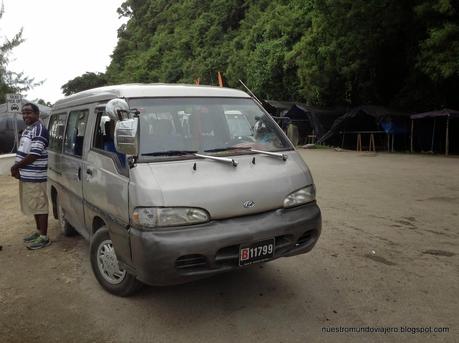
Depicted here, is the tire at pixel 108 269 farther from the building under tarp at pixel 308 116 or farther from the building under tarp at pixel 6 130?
the building under tarp at pixel 308 116

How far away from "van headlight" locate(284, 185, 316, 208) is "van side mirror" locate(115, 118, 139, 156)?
4.45 feet

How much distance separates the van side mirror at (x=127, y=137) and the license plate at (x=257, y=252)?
1.15 m

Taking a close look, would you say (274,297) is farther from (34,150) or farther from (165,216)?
(34,150)

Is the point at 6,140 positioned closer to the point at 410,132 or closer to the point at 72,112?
the point at 72,112

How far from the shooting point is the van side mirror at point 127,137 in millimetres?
3244

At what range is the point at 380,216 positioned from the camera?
6805 millimetres

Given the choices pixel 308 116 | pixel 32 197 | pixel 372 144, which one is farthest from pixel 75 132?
pixel 308 116

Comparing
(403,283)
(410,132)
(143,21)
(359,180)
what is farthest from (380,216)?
(143,21)

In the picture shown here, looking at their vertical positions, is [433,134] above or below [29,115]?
below

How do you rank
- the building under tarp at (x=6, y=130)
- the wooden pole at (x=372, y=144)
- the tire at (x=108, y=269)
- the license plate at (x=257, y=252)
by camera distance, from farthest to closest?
the wooden pole at (x=372, y=144) < the building under tarp at (x=6, y=130) < the tire at (x=108, y=269) < the license plate at (x=257, y=252)

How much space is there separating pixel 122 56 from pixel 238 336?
79.2 m

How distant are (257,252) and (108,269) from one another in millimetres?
1514

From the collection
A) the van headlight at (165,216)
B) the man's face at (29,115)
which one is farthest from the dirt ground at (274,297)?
the man's face at (29,115)

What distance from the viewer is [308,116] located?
954 inches
